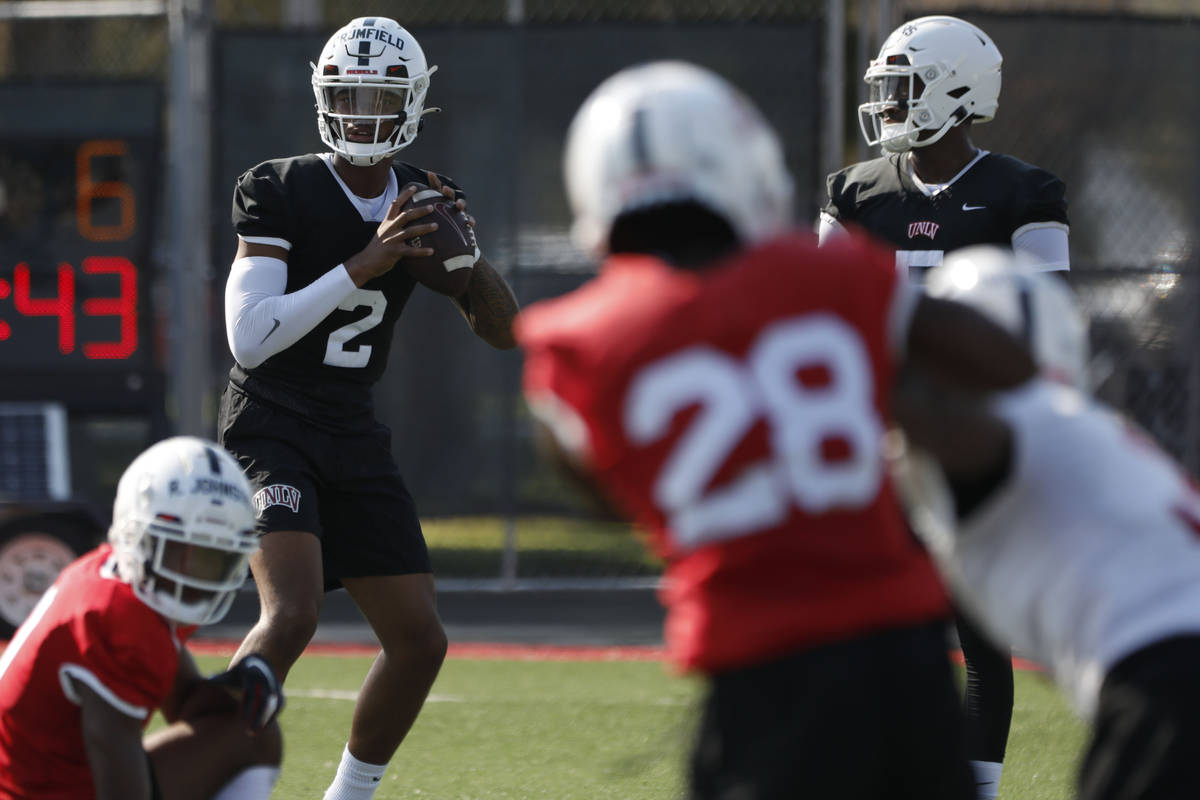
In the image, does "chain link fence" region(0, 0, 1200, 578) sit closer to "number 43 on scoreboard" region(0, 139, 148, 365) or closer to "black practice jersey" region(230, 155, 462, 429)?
"number 43 on scoreboard" region(0, 139, 148, 365)

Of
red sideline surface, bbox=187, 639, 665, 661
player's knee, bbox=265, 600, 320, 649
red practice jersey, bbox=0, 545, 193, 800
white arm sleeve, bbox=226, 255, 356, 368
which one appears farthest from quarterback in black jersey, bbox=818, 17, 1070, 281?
red sideline surface, bbox=187, 639, 665, 661

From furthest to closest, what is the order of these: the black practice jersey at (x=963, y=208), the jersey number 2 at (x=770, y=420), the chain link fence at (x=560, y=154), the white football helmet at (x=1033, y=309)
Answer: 1. the chain link fence at (x=560, y=154)
2. the black practice jersey at (x=963, y=208)
3. the white football helmet at (x=1033, y=309)
4. the jersey number 2 at (x=770, y=420)

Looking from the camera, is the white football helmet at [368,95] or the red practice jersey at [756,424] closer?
the red practice jersey at [756,424]

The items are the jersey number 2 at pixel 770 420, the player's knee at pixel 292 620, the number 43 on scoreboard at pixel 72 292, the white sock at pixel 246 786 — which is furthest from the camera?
the number 43 on scoreboard at pixel 72 292

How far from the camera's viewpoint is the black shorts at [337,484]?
4.06 metres

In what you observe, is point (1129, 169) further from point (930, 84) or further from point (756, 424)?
point (756, 424)

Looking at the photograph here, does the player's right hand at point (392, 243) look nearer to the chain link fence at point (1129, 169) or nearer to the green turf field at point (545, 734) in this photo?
the green turf field at point (545, 734)

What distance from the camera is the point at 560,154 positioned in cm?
848

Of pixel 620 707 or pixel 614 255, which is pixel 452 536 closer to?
pixel 620 707

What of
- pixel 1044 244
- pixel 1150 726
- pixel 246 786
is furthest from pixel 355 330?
pixel 1150 726

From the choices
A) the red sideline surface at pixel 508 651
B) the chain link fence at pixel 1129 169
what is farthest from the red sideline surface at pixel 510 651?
the chain link fence at pixel 1129 169

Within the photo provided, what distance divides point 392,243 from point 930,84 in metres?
1.47

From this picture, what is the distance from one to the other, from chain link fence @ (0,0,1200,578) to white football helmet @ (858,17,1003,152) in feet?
12.5

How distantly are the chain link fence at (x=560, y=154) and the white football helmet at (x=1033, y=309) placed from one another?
586 cm
